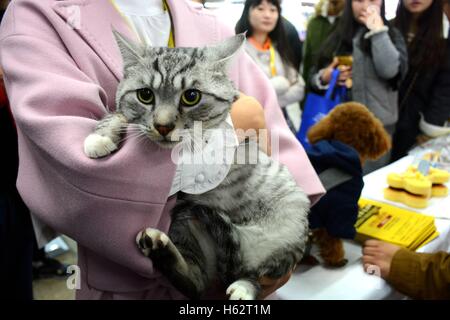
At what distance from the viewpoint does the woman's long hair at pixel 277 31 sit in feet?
2.78

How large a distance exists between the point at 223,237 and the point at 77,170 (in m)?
0.20

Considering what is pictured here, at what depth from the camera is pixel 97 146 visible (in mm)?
457

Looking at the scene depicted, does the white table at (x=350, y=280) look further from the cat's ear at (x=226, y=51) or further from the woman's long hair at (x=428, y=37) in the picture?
the cat's ear at (x=226, y=51)

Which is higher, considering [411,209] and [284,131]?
[284,131]

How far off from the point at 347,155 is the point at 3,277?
0.93 m

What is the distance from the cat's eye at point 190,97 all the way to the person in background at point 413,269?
606 mm

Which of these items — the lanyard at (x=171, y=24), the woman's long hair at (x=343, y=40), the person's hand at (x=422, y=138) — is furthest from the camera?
the woman's long hair at (x=343, y=40)

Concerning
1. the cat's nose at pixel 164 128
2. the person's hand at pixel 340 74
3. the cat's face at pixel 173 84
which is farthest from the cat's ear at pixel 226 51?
the person's hand at pixel 340 74

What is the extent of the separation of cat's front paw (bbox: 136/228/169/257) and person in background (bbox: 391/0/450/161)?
0.76 meters

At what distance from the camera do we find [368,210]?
3.60 feet

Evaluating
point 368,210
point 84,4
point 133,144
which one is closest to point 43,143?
point 133,144

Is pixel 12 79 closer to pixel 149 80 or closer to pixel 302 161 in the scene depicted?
pixel 149 80

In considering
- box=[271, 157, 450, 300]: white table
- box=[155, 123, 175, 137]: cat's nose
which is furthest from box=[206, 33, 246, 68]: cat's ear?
box=[271, 157, 450, 300]: white table

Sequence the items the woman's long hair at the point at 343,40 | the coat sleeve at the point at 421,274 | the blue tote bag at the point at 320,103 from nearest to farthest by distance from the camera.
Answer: the coat sleeve at the point at 421,274 → the blue tote bag at the point at 320,103 → the woman's long hair at the point at 343,40
